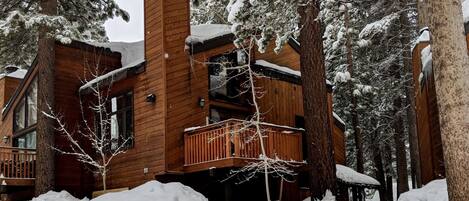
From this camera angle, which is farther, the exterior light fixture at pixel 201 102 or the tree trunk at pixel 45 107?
the tree trunk at pixel 45 107

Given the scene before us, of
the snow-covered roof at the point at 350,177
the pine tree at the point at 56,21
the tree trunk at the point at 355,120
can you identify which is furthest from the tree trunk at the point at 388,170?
the pine tree at the point at 56,21

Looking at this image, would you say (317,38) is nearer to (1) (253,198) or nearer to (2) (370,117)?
(1) (253,198)

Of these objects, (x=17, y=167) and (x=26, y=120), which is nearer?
(x=17, y=167)

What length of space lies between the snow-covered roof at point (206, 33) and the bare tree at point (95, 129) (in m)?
2.64

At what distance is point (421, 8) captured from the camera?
53.2 feet

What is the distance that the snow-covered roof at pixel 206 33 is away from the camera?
14.4m

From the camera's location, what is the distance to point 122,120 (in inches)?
592

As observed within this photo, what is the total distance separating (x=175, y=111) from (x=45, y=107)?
4.26 m

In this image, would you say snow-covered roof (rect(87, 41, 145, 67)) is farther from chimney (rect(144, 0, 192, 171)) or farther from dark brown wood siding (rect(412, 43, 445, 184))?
dark brown wood siding (rect(412, 43, 445, 184))

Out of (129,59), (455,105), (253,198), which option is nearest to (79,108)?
(129,59)

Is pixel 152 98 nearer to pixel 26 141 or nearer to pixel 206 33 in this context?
pixel 206 33

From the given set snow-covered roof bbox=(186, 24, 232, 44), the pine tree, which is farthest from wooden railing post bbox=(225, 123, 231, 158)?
the pine tree

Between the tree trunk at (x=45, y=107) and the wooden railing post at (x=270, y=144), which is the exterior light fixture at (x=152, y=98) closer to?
the wooden railing post at (x=270, y=144)

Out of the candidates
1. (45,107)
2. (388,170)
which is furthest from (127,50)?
(388,170)
